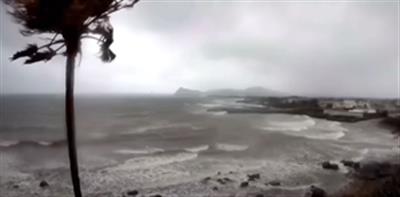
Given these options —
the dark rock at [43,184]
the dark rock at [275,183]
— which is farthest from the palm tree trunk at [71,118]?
the dark rock at [275,183]

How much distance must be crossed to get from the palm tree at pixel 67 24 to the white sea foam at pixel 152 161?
20.6 meters

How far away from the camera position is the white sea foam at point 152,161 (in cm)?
2602

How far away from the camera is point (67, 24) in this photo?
507 centimetres

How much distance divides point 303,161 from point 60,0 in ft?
83.6

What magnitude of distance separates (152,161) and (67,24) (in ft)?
78.4

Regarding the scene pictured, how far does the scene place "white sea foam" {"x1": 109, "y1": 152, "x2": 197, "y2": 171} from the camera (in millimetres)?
26016

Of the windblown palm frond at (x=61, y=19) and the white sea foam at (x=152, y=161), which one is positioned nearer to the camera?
the windblown palm frond at (x=61, y=19)

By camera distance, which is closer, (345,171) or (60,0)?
(60,0)

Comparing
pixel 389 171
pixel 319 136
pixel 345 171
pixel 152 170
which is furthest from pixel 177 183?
pixel 319 136

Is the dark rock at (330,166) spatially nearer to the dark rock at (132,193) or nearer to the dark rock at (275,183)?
the dark rock at (275,183)

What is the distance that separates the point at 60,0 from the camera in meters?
4.83

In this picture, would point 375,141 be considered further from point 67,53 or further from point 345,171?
point 67,53

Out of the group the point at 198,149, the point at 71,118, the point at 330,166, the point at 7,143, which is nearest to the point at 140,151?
the point at 198,149

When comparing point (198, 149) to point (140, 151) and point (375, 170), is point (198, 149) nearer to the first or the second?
point (140, 151)
